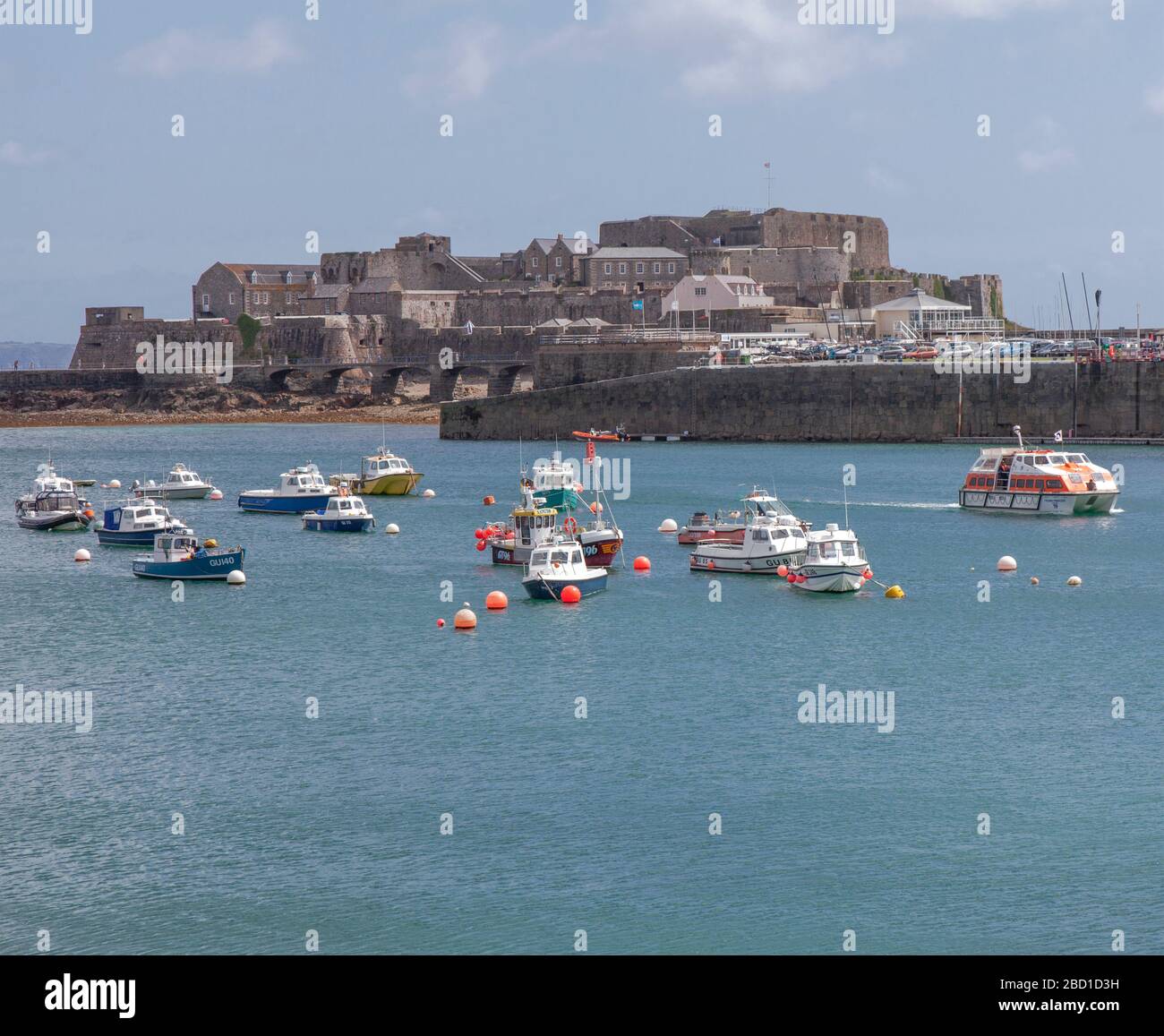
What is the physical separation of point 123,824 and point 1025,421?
203ft

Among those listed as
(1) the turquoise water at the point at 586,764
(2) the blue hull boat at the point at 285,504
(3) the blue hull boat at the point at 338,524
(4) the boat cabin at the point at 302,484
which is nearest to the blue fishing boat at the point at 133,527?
(3) the blue hull boat at the point at 338,524

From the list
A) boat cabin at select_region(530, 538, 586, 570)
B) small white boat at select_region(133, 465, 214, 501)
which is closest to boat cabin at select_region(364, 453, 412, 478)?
small white boat at select_region(133, 465, 214, 501)

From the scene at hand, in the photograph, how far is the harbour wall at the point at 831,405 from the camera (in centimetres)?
7856

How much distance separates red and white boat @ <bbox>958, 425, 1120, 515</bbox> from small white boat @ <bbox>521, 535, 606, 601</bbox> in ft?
67.5

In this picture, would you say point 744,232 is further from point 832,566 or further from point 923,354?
point 832,566

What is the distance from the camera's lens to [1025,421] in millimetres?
79312

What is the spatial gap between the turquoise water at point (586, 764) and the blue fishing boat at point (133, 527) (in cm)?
473

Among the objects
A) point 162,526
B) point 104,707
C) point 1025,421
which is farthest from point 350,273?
point 104,707

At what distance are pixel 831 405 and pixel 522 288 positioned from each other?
1801 inches

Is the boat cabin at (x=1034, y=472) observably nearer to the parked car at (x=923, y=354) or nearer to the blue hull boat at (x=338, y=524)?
the blue hull boat at (x=338, y=524)

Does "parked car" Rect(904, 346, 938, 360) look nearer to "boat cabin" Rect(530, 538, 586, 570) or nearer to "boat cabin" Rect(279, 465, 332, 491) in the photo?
"boat cabin" Rect(279, 465, 332, 491)

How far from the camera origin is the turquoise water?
2019 centimetres
